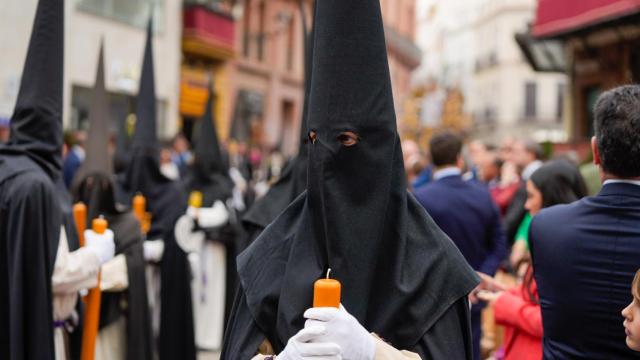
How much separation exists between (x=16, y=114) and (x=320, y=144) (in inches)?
110

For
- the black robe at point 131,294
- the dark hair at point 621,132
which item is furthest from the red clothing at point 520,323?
the black robe at point 131,294

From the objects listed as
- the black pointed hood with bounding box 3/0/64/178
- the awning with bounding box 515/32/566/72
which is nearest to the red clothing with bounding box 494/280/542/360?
the black pointed hood with bounding box 3/0/64/178

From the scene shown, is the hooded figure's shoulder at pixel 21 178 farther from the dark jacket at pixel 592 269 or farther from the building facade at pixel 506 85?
the building facade at pixel 506 85

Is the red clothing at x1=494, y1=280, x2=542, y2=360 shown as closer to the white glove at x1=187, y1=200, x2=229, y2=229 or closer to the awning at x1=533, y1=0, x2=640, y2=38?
the white glove at x1=187, y1=200, x2=229, y2=229

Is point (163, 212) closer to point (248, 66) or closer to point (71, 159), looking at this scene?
point (71, 159)

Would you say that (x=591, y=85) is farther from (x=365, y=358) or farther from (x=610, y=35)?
(x=365, y=358)

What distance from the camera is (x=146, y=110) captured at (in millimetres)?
7742

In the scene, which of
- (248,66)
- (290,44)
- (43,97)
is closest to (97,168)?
(43,97)

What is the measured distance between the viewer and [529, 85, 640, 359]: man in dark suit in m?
2.94

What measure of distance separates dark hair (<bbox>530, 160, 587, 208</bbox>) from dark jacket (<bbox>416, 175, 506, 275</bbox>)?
3.64 feet

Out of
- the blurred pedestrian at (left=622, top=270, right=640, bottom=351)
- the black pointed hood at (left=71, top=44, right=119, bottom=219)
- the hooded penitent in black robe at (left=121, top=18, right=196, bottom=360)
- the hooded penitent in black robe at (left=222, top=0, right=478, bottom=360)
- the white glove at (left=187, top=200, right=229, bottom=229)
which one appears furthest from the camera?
the white glove at (left=187, top=200, right=229, bottom=229)

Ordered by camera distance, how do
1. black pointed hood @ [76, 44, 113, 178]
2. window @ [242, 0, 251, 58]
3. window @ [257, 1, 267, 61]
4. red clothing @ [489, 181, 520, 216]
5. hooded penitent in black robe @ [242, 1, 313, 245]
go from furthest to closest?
window @ [257, 1, 267, 61] → window @ [242, 0, 251, 58] → red clothing @ [489, 181, 520, 216] → black pointed hood @ [76, 44, 113, 178] → hooded penitent in black robe @ [242, 1, 313, 245]

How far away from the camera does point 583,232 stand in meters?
3.04

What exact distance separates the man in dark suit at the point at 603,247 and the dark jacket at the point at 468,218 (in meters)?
2.41
